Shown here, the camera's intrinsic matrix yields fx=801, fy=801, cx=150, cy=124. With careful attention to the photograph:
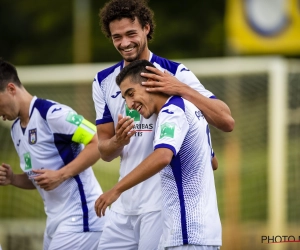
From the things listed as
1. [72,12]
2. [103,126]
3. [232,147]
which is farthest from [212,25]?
[103,126]

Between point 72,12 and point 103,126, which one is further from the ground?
point 72,12

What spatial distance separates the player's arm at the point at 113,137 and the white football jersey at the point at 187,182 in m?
0.23

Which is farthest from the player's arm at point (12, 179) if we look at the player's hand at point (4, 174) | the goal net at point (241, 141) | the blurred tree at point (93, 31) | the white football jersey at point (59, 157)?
the blurred tree at point (93, 31)

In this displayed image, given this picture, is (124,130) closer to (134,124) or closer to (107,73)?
(134,124)

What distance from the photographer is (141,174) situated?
4.68 m

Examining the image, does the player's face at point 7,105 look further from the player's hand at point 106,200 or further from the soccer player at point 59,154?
the player's hand at point 106,200

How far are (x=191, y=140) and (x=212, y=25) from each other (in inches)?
709

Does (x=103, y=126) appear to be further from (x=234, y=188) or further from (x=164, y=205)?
(x=234, y=188)

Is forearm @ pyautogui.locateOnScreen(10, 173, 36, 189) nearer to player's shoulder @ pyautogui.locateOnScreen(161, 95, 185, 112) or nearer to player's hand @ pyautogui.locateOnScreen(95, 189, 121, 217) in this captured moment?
player's hand @ pyautogui.locateOnScreen(95, 189, 121, 217)

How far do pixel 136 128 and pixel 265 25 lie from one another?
6.59 metres

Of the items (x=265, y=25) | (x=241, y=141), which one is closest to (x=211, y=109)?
(x=265, y=25)

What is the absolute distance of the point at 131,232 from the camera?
217 inches

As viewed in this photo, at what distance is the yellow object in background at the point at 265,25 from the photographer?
11.4 meters

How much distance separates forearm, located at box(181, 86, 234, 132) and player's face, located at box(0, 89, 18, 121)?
160 cm
